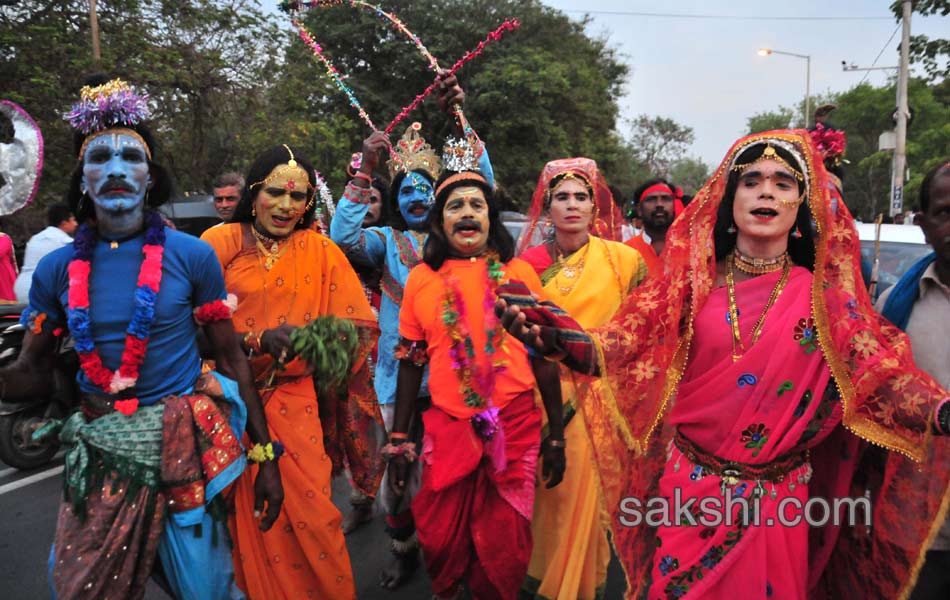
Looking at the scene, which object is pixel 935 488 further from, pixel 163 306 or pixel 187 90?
pixel 187 90

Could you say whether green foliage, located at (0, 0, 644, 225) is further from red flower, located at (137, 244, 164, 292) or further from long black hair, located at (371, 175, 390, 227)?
long black hair, located at (371, 175, 390, 227)

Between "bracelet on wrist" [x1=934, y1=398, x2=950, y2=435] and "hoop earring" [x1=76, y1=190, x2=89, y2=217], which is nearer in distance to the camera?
"bracelet on wrist" [x1=934, y1=398, x2=950, y2=435]

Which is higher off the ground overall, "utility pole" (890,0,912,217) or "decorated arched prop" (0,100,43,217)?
"utility pole" (890,0,912,217)

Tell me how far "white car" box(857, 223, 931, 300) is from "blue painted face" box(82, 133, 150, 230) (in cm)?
420

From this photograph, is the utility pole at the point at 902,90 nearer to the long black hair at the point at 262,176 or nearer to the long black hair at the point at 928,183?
the long black hair at the point at 928,183

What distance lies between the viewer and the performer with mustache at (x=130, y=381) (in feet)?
8.23

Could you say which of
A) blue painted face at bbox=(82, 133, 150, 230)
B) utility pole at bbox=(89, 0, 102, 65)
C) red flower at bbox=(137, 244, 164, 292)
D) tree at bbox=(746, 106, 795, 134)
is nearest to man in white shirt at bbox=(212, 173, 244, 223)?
blue painted face at bbox=(82, 133, 150, 230)

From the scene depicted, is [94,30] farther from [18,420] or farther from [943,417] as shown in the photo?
[943,417]

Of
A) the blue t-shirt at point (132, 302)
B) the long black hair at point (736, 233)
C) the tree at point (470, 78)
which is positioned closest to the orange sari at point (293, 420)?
the blue t-shirt at point (132, 302)

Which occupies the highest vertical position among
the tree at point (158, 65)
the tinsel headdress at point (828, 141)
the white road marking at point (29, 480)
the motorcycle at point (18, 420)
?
the tree at point (158, 65)

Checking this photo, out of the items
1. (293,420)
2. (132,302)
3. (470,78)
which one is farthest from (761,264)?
(470,78)

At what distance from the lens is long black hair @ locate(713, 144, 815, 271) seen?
8.61ft

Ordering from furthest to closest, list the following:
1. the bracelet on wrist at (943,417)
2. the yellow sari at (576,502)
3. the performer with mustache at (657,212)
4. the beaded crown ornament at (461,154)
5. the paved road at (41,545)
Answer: the performer with mustache at (657,212) → the paved road at (41,545) → the beaded crown ornament at (461,154) → the yellow sari at (576,502) → the bracelet on wrist at (943,417)

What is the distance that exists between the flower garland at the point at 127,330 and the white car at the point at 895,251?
165 inches
